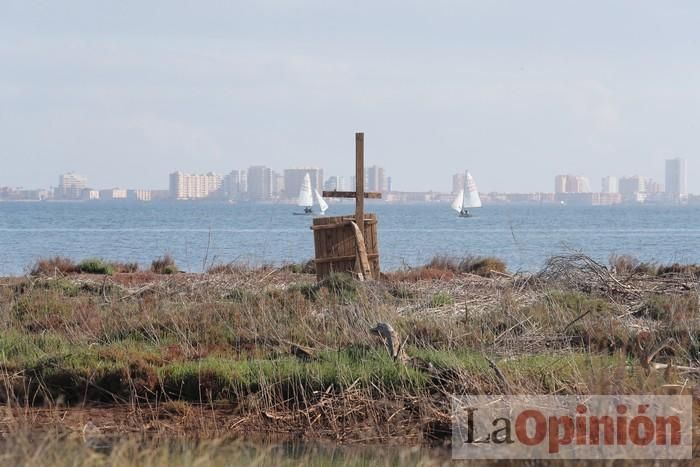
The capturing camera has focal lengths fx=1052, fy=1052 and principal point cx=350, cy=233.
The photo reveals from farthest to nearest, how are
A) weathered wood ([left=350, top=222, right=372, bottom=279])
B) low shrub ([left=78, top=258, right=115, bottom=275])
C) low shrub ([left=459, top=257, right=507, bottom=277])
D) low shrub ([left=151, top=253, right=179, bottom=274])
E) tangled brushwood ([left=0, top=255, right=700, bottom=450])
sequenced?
low shrub ([left=151, top=253, right=179, bottom=274]) < low shrub ([left=78, top=258, right=115, bottom=275]) < low shrub ([left=459, top=257, right=507, bottom=277]) < weathered wood ([left=350, top=222, right=372, bottom=279]) < tangled brushwood ([left=0, top=255, right=700, bottom=450])

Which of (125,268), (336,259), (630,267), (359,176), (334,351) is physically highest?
(359,176)

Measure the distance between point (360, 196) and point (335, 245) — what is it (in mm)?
1025

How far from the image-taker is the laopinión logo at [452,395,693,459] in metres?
7.89

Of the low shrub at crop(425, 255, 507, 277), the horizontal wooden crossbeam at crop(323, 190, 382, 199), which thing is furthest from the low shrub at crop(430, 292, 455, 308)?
the low shrub at crop(425, 255, 507, 277)

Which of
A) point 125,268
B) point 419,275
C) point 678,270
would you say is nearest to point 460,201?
point 125,268

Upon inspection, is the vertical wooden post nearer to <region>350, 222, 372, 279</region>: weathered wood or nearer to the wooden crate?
the wooden crate

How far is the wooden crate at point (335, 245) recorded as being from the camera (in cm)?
1944

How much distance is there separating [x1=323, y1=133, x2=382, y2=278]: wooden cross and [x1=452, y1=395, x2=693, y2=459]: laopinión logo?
343 inches

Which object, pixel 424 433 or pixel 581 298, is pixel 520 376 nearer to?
pixel 424 433

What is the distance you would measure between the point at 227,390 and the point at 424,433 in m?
2.43

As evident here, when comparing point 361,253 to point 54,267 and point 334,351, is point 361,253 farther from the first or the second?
point 54,267

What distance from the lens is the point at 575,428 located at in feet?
27.9

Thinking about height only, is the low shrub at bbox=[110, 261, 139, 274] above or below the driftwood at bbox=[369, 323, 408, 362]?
below

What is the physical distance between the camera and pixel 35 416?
1128 cm
